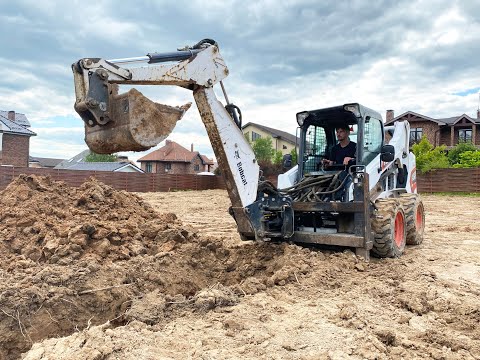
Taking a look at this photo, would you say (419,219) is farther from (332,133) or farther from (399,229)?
(332,133)

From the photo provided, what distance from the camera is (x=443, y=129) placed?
40.5m

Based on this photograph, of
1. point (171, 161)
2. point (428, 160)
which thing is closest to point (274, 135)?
point (171, 161)

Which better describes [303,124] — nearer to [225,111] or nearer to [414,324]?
[225,111]

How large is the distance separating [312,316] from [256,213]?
1.95m

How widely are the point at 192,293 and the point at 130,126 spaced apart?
2078 millimetres

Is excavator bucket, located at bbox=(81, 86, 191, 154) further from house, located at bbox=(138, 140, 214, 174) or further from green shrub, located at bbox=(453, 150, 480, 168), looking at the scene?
house, located at bbox=(138, 140, 214, 174)

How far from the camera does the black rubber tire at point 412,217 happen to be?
7016mm

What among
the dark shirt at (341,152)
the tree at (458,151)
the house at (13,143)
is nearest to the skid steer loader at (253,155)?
the dark shirt at (341,152)

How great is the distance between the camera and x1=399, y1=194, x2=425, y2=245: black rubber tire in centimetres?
702

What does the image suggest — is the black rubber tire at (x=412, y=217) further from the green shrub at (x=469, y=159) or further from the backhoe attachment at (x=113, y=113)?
the green shrub at (x=469, y=159)

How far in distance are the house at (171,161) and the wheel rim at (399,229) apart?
53276 millimetres

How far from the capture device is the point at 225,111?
5359 millimetres

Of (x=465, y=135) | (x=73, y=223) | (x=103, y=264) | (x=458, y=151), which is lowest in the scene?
(x=103, y=264)

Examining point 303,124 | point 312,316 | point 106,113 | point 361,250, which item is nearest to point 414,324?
point 312,316
